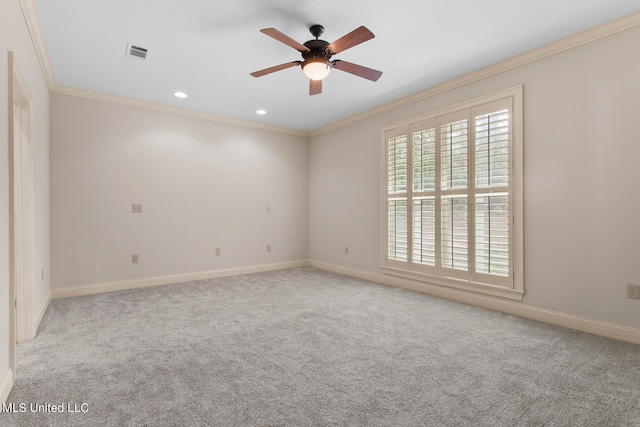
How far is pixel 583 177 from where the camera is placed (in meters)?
2.96

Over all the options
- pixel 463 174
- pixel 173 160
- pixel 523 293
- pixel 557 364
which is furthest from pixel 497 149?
pixel 173 160

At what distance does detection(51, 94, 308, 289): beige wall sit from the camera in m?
4.25

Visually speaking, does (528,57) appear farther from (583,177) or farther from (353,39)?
(353,39)

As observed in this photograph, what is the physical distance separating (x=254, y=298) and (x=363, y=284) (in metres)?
1.67

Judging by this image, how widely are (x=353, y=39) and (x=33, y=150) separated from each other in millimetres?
3145

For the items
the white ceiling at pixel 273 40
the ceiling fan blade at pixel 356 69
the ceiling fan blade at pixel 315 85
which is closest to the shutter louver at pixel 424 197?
the white ceiling at pixel 273 40

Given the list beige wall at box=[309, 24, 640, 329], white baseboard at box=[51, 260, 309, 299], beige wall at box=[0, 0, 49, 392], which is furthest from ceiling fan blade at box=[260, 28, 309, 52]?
white baseboard at box=[51, 260, 309, 299]

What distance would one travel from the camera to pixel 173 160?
5020 millimetres

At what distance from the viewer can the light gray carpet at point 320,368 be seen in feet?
5.74

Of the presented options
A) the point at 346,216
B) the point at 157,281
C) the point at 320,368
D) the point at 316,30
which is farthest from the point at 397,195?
the point at 157,281

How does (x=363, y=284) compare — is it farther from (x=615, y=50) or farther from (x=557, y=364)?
(x=615, y=50)

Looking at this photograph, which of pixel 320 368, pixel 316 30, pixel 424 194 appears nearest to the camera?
pixel 320 368

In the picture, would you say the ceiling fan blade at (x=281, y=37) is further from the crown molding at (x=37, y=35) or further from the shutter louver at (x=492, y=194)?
the shutter louver at (x=492, y=194)

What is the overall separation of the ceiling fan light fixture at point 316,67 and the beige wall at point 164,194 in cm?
295
